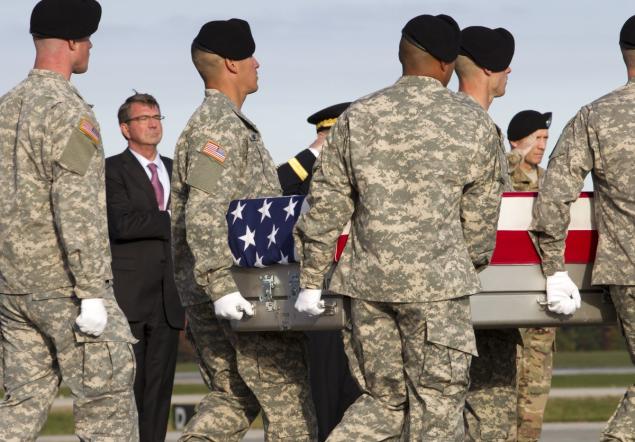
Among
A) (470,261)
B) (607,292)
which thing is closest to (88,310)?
(470,261)

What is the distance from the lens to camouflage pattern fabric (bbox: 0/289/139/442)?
654 centimetres

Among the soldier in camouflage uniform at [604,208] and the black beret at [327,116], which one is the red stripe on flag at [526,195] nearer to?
the soldier in camouflage uniform at [604,208]

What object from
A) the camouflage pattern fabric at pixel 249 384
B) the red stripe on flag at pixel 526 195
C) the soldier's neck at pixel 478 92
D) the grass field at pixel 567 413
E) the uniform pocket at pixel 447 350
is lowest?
the grass field at pixel 567 413

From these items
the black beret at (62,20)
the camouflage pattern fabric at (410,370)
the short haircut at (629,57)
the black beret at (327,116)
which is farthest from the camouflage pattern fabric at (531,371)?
the black beret at (62,20)

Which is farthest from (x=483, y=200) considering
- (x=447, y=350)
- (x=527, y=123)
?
(x=527, y=123)

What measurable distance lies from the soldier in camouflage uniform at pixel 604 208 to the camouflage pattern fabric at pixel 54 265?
191cm

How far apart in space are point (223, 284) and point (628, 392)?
1.87 meters

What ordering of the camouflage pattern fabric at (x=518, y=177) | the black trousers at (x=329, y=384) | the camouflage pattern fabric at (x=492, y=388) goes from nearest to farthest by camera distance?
the camouflage pattern fabric at (x=492, y=388) < the black trousers at (x=329, y=384) < the camouflage pattern fabric at (x=518, y=177)

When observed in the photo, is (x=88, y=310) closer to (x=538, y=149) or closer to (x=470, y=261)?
(x=470, y=261)

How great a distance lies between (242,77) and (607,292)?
1.97m

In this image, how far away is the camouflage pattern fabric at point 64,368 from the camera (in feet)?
21.4

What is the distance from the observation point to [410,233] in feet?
20.8

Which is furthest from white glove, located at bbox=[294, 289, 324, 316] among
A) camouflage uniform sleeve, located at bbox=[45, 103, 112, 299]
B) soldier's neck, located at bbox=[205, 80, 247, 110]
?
soldier's neck, located at bbox=[205, 80, 247, 110]

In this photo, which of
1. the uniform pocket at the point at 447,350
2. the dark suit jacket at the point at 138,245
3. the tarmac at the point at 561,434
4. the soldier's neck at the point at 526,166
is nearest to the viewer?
the uniform pocket at the point at 447,350
